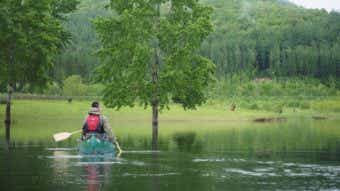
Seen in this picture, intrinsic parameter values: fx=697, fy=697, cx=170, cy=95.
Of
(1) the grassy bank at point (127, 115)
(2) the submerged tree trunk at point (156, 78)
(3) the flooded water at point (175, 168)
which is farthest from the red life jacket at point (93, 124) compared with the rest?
(1) the grassy bank at point (127, 115)

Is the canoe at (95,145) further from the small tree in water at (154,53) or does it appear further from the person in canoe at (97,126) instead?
the small tree in water at (154,53)

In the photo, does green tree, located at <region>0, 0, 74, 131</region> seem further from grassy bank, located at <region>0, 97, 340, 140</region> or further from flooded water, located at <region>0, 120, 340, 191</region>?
flooded water, located at <region>0, 120, 340, 191</region>

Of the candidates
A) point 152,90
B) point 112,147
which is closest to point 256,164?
point 112,147

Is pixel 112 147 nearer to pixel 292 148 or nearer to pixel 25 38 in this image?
pixel 292 148

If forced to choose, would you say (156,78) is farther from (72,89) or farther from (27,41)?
(72,89)

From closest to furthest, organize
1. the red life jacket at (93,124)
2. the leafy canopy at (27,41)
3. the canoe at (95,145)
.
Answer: the canoe at (95,145), the red life jacket at (93,124), the leafy canopy at (27,41)

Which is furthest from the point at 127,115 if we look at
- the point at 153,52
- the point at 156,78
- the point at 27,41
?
the point at 153,52

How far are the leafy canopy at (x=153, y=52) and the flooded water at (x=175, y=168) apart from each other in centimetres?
1344

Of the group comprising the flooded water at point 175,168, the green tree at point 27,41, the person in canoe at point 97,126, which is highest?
the green tree at point 27,41

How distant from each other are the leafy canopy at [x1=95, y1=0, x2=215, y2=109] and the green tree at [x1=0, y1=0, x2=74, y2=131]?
6.80m

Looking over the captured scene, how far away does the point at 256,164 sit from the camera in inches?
1276

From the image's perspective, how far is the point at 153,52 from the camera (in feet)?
193

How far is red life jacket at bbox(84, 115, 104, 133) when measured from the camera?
116 feet

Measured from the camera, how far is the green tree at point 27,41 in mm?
60562
